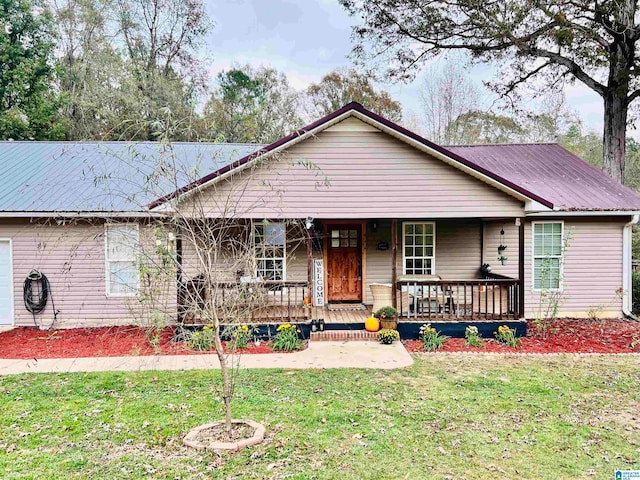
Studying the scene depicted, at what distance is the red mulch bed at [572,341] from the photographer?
27.9ft

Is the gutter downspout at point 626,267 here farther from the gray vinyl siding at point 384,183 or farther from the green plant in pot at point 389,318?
the green plant in pot at point 389,318

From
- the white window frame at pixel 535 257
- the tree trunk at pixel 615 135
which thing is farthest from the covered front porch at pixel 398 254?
the tree trunk at pixel 615 135

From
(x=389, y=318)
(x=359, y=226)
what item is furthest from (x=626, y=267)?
(x=359, y=226)

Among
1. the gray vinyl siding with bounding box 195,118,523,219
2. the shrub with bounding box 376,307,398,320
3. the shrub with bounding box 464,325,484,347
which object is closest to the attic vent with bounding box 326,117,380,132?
the gray vinyl siding with bounding box 195,118,523,219

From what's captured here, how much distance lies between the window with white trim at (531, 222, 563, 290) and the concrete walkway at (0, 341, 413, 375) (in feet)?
17.1

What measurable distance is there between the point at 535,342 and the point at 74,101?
2473cm

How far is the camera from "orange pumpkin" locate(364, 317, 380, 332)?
30.5 feet

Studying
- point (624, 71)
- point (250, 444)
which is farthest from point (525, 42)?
point (250, 444)

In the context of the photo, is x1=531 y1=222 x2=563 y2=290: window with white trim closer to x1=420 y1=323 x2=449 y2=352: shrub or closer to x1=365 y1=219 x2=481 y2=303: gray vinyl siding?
x1=365 y1=219 x2=481 y2=303: gray vinyl siding

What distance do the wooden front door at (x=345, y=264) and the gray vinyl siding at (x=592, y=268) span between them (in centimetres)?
561

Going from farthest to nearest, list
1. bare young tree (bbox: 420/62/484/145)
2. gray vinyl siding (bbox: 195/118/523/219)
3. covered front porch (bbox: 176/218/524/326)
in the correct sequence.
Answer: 1. bare young tree (bbox: 420/62/484/145)
2. covered front porch (bbox: 176/218/524/326)
3. gray vinyl siding (bbox: 195/118/523/219)

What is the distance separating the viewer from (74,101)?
22.4 metres

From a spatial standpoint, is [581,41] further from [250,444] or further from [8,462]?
[8,462]

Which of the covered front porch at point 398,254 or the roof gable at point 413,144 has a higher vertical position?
the roof gable at point 413,144
